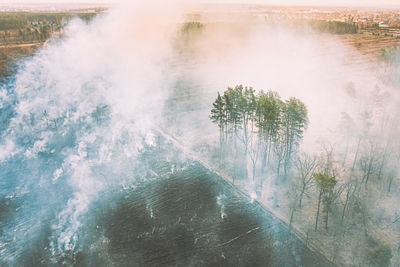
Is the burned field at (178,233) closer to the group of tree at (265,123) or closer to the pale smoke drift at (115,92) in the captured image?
the pale smoke drift at (115,92)

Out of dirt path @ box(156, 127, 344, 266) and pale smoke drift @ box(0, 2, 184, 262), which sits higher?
pale smoke drift @ box(0, 2, 184, 262)

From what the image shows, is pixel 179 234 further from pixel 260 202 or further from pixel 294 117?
pixel 294 117

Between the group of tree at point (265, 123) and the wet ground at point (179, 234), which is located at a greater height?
the group of tree at point (265, 123)

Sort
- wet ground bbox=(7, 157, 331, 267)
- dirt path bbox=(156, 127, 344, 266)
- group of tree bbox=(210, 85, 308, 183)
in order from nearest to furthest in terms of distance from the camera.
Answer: wet ground bbox=(7, 157, 331, 267) → dirt path bbox=(156, 127, 344, 266) → group of tree bbox=(210, 85, 308, 183)

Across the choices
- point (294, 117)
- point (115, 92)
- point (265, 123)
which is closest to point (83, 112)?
point (115, 92)

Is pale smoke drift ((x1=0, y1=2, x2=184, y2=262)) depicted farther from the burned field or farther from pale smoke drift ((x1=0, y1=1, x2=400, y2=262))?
the burned field

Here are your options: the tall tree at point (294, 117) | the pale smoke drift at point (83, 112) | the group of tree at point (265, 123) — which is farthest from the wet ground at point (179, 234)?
the tall tree at point (294, 117)

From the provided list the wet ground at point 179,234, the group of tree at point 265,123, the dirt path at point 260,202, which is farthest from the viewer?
the group of tree at point 265,123

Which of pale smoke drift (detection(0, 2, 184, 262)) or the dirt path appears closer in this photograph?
the dirt path

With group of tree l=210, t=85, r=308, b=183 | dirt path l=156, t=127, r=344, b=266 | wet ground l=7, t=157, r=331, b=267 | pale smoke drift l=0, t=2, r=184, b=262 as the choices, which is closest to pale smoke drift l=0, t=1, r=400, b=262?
pale smoke drift l=0, t=2, r=184, b=262

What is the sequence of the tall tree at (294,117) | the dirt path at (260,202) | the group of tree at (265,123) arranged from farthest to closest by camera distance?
1. the group of tree at (265,123)
2. the tall tree at (294,117)
3. the dirt path at (260,202)
